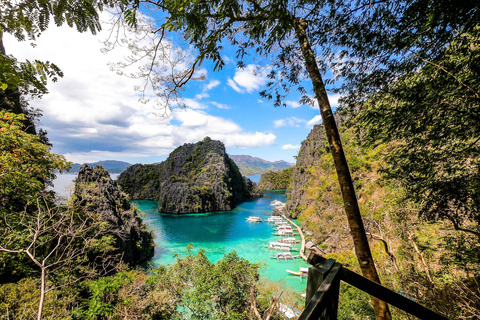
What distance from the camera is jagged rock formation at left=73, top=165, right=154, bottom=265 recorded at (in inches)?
659

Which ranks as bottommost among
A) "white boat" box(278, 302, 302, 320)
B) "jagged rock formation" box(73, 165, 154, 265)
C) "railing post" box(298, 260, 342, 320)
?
"white boat" box(278, 302, 302, 320)

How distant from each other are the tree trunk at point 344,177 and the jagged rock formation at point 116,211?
19023mm

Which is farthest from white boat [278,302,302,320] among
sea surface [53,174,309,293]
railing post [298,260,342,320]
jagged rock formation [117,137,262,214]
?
jagged rock formation [117,137,262,214]

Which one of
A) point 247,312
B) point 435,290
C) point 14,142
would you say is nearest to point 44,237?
point 14,142

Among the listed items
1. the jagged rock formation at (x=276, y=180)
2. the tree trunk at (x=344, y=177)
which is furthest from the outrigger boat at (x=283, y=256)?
the jagged rock formation at (x=276, y=180)

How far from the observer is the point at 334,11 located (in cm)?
233

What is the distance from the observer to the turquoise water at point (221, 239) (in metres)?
17.9

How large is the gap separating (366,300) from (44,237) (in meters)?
13.4

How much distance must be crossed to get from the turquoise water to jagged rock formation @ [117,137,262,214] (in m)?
3.53

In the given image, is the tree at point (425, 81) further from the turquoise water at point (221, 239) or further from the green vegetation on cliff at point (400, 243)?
the turquoise water at point (221, 239)

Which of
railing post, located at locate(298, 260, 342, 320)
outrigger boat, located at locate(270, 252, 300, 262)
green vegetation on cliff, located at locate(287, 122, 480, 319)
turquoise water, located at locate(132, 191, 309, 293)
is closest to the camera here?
railing post, located at locate(298, 260, 342, 320)

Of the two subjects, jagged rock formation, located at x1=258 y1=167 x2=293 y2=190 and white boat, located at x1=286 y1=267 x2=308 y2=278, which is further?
jagged rock formation, located at x1=258 y1=167 x2=293 y2=190

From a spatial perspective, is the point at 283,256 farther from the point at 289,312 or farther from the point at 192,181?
the point at 192,181

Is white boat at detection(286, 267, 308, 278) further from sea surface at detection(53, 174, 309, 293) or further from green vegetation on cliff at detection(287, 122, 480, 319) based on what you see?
green vegetation on cliff at detection(287, 122, 480, 319)
